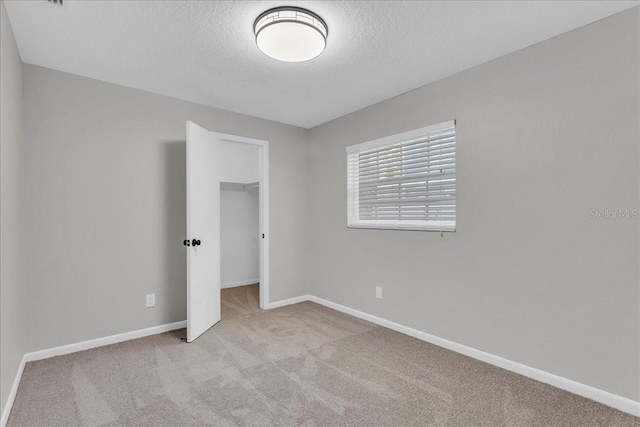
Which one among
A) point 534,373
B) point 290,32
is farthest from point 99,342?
point 534,373

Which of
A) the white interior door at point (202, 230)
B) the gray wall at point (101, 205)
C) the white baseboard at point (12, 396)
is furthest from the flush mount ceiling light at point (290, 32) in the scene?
the white baseboard at point (12, 396)

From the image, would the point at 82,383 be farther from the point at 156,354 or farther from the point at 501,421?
the point at 501,421

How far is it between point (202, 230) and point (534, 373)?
306 centimetres

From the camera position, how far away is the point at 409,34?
2174 millimetres

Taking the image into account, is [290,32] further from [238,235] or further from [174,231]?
[238,235]

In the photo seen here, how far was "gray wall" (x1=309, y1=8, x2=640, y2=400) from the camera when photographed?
1.95 m

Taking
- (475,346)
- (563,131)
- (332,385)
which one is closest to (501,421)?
(475,346)

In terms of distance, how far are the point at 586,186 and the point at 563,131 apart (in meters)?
0.40

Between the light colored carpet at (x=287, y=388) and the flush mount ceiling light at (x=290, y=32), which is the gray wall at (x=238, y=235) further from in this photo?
the flush mount ceiling light at (x=290, y=32)

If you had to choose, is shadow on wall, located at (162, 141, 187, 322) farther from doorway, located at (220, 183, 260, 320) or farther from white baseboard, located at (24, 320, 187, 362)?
doorway, located at (220, 183, 260, 320)

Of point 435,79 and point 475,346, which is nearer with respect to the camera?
point 475,346

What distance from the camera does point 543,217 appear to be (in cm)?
227

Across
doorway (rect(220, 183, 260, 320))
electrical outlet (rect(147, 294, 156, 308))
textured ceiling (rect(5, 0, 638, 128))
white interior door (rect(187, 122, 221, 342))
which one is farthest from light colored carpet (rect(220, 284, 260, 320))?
textured ceiling (rect(5, 0, 638, 128))

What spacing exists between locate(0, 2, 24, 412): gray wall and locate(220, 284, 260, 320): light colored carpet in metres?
1.83
